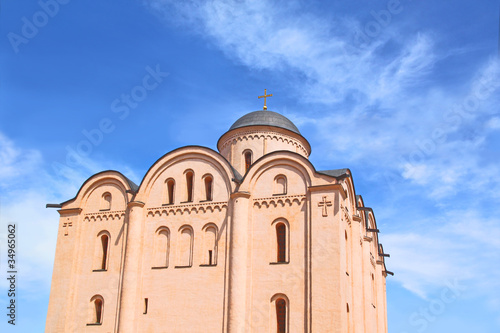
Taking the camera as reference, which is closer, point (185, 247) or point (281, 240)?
point (281, 240)

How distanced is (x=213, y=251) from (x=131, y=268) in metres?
3.35

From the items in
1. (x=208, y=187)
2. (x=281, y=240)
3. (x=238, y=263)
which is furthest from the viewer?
(x=208, y=187)

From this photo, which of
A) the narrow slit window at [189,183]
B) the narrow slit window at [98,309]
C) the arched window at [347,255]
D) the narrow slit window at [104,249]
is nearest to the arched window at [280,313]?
the arched window at [347,255]

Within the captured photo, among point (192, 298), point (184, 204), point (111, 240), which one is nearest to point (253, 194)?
point (184, 204)

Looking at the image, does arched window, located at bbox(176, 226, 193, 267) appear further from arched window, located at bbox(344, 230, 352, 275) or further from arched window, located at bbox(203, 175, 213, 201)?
arched window, located at bbox(344, 230, 352, 275)

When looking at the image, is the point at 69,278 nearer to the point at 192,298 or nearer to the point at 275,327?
the point at 192,298

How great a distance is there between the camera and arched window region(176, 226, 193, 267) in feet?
68.0

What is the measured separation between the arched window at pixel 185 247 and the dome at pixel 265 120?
6.22 meters

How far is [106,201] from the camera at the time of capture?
899 inches

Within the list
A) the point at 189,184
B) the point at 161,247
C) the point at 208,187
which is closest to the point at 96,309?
the point at 161,247

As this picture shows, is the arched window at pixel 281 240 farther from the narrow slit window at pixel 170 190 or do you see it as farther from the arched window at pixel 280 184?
the narrow slit window at pixel 170 190

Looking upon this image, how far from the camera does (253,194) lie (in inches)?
811

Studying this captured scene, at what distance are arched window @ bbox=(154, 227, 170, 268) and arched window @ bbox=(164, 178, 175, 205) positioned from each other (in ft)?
3.84

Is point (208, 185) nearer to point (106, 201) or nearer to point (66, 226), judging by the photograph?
point (106, 201)
